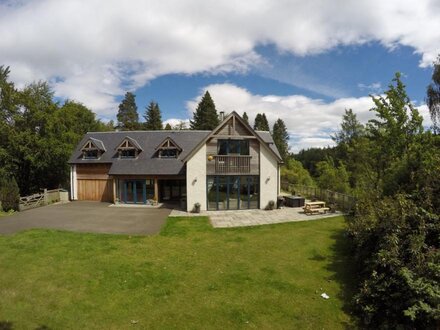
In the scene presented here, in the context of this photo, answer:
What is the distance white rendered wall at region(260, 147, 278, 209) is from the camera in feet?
80.4

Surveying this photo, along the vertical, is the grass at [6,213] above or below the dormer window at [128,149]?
below

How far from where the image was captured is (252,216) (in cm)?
2170

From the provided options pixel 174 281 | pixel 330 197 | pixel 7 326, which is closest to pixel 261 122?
pixel 330 197

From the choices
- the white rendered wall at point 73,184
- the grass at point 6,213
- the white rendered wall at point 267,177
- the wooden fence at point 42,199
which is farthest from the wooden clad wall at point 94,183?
the white rendered wall at point 267,177

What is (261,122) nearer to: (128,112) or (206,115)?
(206,115)

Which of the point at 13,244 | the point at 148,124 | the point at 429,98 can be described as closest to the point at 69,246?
the point at 13,244

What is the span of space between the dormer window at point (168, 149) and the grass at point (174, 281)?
12.8 meters

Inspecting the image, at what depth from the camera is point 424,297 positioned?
7090 millimetres

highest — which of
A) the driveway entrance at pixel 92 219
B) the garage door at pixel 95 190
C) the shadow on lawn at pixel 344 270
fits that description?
the garage door at pixel 95 190

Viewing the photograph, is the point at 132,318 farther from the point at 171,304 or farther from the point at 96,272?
the point at 96,272

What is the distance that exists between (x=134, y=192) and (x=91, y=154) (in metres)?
7.49

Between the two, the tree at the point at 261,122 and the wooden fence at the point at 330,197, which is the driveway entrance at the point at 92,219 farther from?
the tree at the point at 261,122

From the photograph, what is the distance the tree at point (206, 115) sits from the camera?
7050 centimetres

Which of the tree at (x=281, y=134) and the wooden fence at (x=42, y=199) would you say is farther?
the tree at (x=281, y=134)
